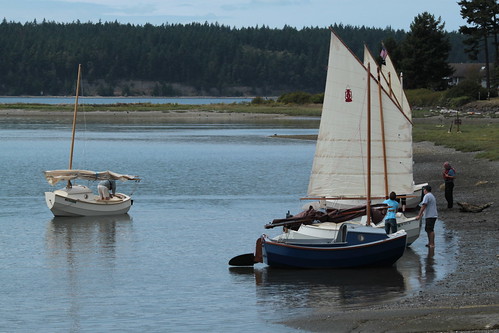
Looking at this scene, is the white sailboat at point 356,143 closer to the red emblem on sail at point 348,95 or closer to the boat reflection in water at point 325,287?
the red emblem on sail at point 348,95

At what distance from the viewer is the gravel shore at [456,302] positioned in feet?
62.4

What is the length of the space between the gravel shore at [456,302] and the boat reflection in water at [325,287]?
0.90 m

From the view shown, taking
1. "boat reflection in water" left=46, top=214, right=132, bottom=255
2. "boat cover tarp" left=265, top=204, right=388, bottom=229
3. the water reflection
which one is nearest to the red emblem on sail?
"boat cover tarp" left=265, top=204, right=388, bottom=229

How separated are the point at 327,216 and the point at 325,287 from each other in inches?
138

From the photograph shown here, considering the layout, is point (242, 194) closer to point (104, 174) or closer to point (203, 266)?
point (104, 174)

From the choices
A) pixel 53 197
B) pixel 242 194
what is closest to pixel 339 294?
pixel 53 197

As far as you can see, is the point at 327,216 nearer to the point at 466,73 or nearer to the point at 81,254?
the point at 81,254

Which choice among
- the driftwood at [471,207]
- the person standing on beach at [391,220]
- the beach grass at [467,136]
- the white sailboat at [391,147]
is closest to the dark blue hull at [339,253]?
the person standing on beach at [391,220]

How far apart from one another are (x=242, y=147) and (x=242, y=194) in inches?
1455

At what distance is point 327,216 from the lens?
2853cm

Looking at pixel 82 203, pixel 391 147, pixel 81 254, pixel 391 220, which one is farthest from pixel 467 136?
pixel 391 220

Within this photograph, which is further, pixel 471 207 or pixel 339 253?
pixel 471 207

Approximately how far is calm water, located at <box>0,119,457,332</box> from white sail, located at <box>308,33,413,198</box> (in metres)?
2.90

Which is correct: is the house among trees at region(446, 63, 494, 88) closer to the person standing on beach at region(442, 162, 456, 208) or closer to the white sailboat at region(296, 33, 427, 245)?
the person standing on beach at region(442, 162, 456, 208)
